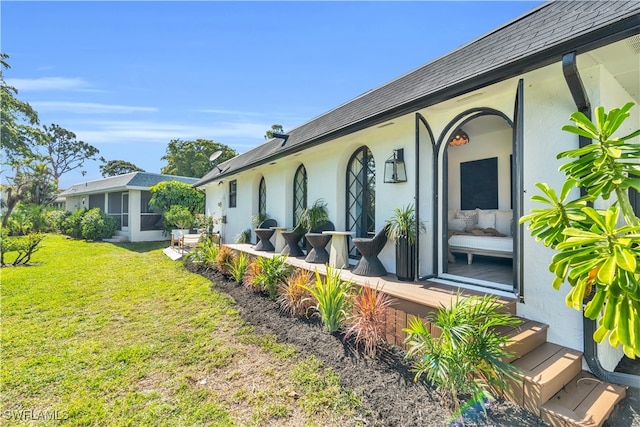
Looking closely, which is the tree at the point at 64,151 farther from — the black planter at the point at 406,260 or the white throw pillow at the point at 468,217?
the white throw pillow at the point at 468,217

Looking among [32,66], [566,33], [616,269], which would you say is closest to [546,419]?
[616,269]

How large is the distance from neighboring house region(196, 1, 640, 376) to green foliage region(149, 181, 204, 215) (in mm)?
12305

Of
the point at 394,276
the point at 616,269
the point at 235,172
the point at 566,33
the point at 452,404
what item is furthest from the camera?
the point at 235,172

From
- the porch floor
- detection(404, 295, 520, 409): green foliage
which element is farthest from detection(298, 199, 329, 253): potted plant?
detection(404, 295, 520, 409): green foliage

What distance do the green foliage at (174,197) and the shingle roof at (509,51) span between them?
51.8ft

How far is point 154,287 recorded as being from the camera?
23.8 feet

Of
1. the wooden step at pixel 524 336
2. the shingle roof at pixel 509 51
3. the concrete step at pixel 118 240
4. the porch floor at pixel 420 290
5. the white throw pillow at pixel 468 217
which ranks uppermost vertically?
the shingle roof at pixel 509 51

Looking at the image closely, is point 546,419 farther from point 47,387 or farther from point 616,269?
point 47,387

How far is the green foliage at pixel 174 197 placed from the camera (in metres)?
17.6

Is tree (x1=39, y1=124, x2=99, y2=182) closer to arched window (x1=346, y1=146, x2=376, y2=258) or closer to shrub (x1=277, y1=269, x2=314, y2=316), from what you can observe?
arched window (x1=346, y1=146, x2=376, y2=258)

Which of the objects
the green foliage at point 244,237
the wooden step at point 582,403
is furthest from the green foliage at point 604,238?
the green foliage at point 244,237

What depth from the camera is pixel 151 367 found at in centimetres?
351

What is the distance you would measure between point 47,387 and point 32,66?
474 inches

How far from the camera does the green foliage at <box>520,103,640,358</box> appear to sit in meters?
1.70
